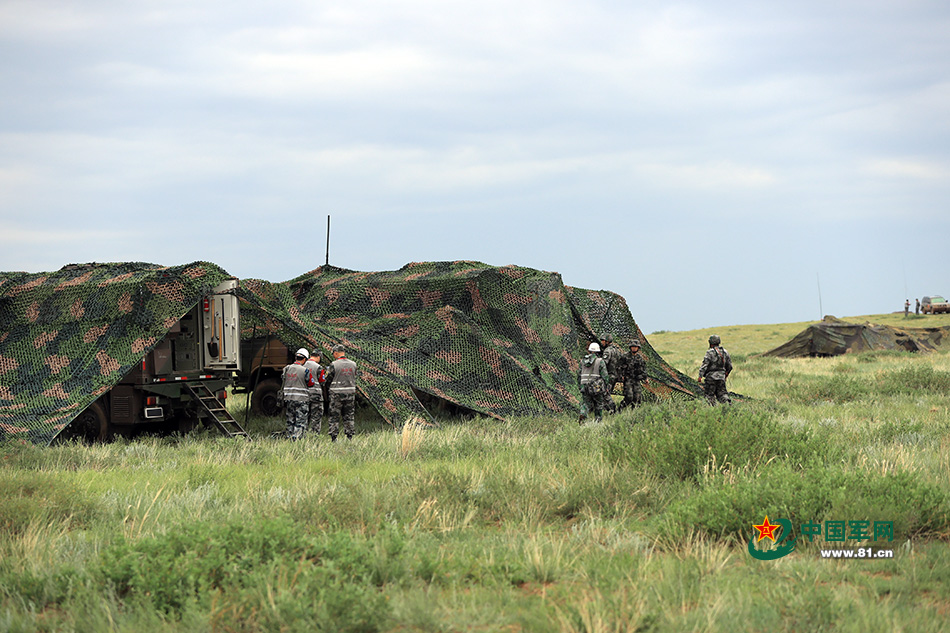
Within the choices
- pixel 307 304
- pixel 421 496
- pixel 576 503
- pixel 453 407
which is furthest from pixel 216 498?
pixel 307 304

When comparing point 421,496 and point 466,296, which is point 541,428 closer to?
point 466,296

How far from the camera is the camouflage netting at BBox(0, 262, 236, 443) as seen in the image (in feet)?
42.9

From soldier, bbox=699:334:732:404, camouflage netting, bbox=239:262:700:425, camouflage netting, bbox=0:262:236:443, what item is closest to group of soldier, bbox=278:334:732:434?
soldier, bbox=699:334:732:404

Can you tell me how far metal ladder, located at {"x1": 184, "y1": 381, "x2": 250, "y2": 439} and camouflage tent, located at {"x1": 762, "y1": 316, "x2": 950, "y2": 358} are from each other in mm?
29956

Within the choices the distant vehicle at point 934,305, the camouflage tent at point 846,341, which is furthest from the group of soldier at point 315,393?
the distant vehicle at point 934,305

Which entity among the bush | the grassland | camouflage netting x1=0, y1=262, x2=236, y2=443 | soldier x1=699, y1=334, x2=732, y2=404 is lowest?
the grassland

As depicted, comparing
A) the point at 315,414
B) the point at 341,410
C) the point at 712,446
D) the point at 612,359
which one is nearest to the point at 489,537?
the point at 712,446

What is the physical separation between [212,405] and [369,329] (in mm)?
3443

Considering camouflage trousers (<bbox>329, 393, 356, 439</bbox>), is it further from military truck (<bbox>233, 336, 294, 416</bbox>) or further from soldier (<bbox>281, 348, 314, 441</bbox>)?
military truck (<bbox>233, 336, 294, 416</bbox>)

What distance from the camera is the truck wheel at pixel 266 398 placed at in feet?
58.3

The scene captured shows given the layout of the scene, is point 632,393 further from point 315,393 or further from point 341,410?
point 315,393

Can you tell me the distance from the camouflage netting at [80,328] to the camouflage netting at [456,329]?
135cm

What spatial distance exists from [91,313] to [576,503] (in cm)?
1003

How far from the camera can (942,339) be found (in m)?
42.8
